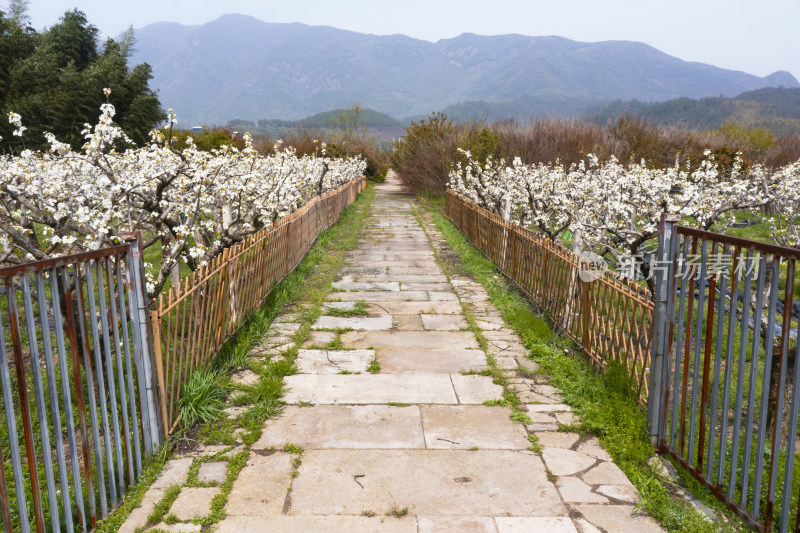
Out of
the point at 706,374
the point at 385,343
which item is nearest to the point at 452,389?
the point at 385,343

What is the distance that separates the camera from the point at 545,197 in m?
10.0

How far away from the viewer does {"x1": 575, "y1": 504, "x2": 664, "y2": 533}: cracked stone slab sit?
3082 mm

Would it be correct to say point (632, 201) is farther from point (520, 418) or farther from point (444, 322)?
point (520, 418)

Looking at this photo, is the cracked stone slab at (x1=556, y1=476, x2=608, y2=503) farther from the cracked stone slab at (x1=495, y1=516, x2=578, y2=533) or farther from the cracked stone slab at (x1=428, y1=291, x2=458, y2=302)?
the cracked stone slab at (x1=428, y1=291, x2=458, y2=302)

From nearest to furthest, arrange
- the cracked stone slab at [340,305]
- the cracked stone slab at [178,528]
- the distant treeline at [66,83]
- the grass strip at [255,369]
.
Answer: the cracked stone slab at [178,528]
the grass strip at [255,369]
the cracked stone slab at [340,305]
the distant treeline at [66,83]

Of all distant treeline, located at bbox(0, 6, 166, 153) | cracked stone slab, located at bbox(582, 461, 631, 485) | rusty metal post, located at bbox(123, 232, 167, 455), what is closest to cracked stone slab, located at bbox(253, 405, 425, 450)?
rusty metal post, located at bbox(123, 232, 167, 455)

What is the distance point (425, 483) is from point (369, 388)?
1602mm

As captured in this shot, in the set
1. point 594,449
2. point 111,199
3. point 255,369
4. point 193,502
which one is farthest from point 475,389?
point 111,199

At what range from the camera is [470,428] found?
4.27m

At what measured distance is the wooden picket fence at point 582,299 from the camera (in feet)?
15.4

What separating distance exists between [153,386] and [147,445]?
39cm

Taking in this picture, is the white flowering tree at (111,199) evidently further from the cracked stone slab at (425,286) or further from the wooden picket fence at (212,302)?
the cracked stone slab at (425,286)

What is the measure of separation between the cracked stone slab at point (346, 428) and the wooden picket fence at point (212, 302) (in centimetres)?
81

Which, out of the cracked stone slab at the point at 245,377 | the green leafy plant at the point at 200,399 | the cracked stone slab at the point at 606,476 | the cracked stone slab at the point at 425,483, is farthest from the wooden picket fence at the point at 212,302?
the cracked stone slab at the point at 606,476
